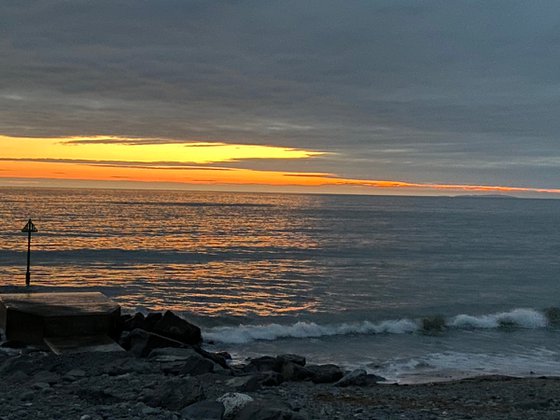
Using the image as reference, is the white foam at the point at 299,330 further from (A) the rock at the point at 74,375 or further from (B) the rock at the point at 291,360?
(A) the rock at the point at 74,375

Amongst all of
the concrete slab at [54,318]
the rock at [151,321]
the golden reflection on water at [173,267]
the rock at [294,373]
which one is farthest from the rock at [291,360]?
the golden reflection on water at [173,267]

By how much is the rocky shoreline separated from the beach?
18 millimetres

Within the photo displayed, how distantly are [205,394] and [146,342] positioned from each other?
580cm

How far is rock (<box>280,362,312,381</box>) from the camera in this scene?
14641 millimetres

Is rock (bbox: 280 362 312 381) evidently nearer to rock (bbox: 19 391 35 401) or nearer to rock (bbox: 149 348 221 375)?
rock (bbox: 149 348 221 375)

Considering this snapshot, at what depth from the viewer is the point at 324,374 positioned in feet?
48.9

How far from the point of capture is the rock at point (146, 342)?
1591 centimetres

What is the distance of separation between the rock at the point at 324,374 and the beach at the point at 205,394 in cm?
28

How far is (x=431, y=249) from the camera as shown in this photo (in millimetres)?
57312

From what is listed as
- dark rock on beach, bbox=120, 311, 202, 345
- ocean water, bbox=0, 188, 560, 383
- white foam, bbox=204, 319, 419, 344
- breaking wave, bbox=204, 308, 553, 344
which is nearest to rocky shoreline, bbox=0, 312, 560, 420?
dark rock on beach, bbox=120, 311, 202, 345

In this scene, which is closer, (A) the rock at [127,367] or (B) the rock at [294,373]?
(A) the rock at [127,367]

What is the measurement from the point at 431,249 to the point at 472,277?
18.1 metres

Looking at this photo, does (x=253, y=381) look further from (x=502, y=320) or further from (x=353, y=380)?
(x=502, y=320)

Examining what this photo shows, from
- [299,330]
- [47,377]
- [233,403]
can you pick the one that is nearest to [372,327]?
[299,330]
